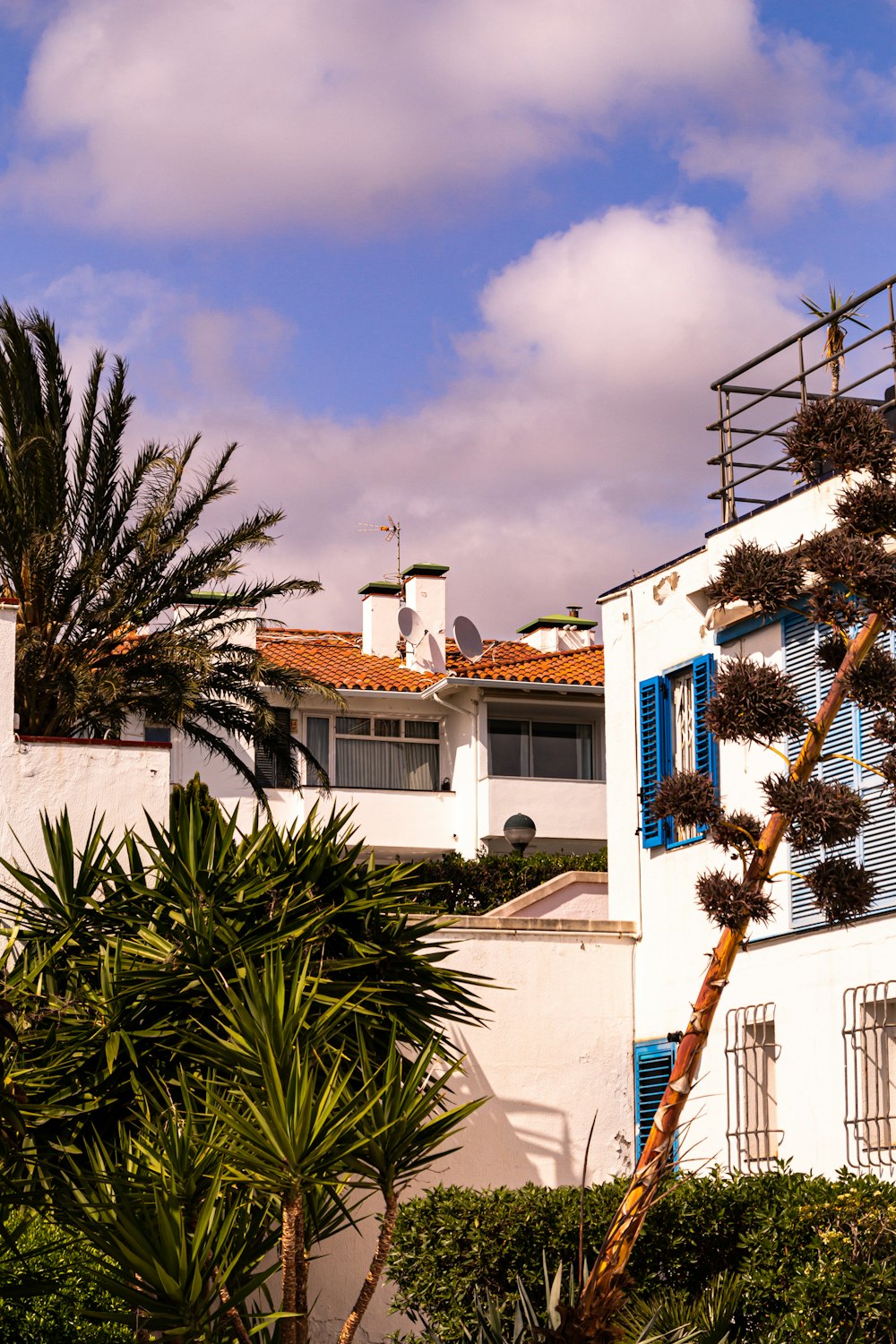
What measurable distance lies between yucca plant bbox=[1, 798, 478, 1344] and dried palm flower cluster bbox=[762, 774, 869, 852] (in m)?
2.27

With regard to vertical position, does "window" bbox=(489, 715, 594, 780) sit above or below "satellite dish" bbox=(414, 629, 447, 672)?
below

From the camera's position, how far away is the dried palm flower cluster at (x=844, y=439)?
350 inches

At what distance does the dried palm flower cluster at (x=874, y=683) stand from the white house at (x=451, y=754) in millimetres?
22364

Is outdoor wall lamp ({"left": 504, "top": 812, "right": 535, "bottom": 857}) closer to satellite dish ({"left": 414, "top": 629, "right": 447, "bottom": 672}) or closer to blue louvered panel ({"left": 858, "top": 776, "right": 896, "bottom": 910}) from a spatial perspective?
satellite dish ({"left": 414, "top": 629, "right": 447, "bottom": 672})

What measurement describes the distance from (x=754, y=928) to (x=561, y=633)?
76.5ft

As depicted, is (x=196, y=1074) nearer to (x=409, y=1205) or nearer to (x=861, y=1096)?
(x=409, y=1205)

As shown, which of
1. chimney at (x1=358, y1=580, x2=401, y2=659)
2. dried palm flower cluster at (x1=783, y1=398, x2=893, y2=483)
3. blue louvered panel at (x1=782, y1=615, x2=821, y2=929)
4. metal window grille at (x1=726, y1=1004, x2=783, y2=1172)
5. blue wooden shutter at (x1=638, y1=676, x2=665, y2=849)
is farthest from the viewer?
chimney at (x1=358, y1=580, x2=401, y2=659)

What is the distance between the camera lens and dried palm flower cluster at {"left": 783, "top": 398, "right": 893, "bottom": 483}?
29.1 feet

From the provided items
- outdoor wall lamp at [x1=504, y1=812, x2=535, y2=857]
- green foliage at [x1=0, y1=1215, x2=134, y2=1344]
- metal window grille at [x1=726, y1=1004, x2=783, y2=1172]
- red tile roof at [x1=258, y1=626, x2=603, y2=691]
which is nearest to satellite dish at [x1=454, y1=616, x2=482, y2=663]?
red tile roof at [x1=258, y1=626, x2=603, y2=691]

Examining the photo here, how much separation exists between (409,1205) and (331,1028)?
7.82 ft

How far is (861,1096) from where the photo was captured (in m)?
13.4

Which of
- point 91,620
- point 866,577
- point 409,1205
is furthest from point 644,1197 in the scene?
point 91,620

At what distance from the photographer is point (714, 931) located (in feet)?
50.8

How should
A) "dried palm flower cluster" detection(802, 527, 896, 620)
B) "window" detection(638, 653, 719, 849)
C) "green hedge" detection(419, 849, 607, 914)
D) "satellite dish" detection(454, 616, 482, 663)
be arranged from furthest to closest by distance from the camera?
"satellite dish" detection(454, 616, 482, 663)
"green hedge" detection(419, 849, 607, 914)
"window" detection(638, 653, 719, 849)
"dried palm flower cluster" detection(802, 527, 896, 620)
